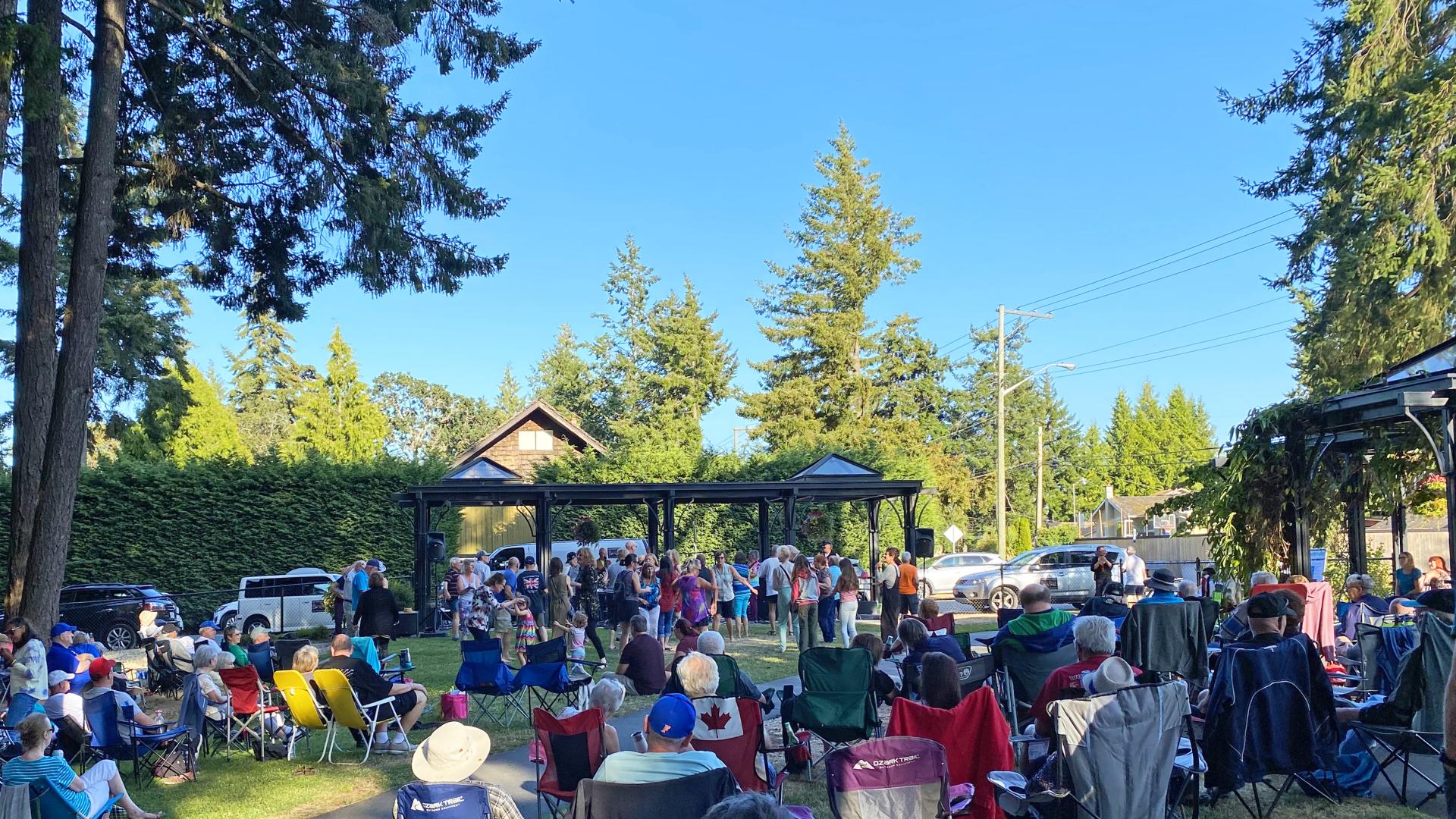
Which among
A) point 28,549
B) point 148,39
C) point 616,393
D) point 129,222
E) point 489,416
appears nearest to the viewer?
point 28,549

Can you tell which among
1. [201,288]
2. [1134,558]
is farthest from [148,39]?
[1134,558]

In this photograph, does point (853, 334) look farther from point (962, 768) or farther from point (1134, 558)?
point (962, 768)

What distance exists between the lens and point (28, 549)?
11.6 metres

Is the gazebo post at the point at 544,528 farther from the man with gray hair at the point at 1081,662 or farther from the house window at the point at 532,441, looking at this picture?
the house window at the point at 532,441

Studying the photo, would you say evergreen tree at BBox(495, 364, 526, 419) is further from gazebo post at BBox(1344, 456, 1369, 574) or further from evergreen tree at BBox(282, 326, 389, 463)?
gazebo post at BBox(1344, 456, 1369, 574)

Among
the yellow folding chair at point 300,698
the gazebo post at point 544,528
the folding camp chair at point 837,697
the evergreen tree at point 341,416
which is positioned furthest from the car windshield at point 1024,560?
the evergreen tree at point 341,416

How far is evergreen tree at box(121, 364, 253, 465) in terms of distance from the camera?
901 inches

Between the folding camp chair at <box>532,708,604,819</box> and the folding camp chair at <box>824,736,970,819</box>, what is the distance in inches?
73.1

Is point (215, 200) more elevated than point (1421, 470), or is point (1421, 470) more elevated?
→ point (215, 200)

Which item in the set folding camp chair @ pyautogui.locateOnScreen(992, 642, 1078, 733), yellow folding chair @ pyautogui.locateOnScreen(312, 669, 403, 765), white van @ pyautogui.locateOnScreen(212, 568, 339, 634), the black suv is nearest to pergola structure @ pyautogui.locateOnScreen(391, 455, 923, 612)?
white van @ pyautogui.locateOnScreen(212, 568, 339, 634)

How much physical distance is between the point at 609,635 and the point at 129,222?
10045mm

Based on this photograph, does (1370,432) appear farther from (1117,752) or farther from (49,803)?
(49,803)

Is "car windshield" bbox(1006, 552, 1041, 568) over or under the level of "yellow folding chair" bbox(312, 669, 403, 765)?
over

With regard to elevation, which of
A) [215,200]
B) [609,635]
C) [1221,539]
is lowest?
[609,635]
